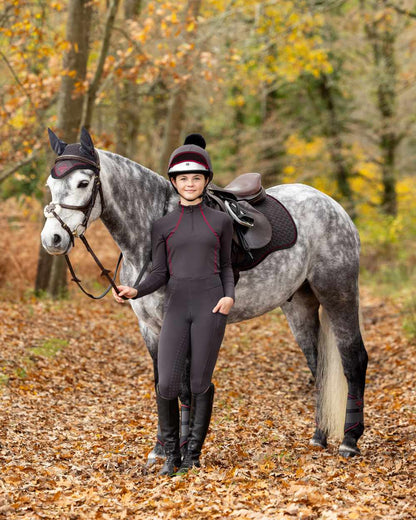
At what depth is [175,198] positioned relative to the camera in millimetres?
Answer: 4262

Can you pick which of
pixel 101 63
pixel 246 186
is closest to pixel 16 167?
pixel 101 63

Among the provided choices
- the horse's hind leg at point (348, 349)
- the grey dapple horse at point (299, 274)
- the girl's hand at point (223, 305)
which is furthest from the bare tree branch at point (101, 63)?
the girl's hand at point (223, 305)

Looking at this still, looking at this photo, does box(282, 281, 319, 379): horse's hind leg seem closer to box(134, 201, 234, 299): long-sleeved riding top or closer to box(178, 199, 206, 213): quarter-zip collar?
box(134, 201, 234, 299): long-sleeved riding top

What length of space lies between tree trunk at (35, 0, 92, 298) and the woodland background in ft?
0.12

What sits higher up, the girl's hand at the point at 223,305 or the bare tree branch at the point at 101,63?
the bare tree branch at the point at 101,63

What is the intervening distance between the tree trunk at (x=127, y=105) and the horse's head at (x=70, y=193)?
9.73 meters

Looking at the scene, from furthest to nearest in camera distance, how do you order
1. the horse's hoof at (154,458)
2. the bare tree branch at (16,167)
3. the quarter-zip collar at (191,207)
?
the bare tree branch at (16,167) → the horse's hoof at (154,458) → the quarter-zip collar at (191,207)

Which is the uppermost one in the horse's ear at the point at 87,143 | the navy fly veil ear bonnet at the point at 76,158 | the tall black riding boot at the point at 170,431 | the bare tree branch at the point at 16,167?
the bare tree branch at the point at 16,167

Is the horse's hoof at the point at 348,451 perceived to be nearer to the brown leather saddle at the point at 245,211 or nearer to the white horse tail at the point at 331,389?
the white horse tail at the point at 331,389

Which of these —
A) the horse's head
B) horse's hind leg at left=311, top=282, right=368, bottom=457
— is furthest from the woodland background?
the horse's head

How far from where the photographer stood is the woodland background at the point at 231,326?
396 centimetres

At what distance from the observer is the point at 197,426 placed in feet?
12.8

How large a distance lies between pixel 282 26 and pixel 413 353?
9552mm

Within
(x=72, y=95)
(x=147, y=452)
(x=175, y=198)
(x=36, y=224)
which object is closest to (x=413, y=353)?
(x=147, y=452)
